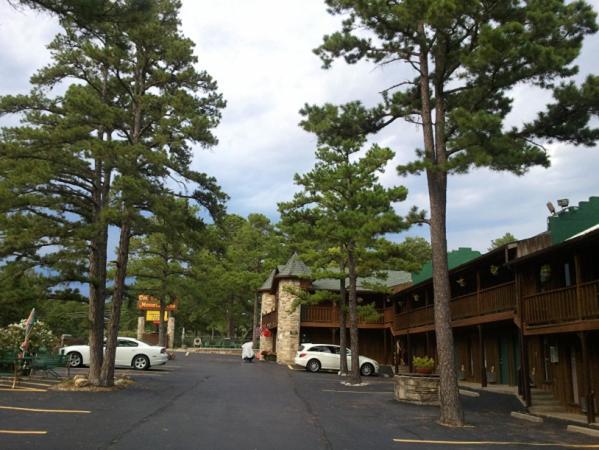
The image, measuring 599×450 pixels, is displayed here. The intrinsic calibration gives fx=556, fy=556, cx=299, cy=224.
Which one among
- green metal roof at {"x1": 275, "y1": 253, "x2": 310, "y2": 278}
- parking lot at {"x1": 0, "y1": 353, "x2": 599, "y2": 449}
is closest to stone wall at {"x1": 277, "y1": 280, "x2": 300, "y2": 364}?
green metal roof at {"x1": 275, "y1": 253, "x2": 310, "y2": 278}

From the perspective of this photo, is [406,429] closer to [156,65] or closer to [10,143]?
[10,143]

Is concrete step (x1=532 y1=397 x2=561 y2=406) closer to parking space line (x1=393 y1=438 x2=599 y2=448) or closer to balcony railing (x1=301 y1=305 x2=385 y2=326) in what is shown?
parking space line (x1=393 y1=438 x2=599 y2=448)

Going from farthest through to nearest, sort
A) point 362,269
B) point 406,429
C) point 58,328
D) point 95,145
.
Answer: point 58,328 < point 362,269 < point 95,145 < point 406,429

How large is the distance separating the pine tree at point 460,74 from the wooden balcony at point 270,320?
24.9 m

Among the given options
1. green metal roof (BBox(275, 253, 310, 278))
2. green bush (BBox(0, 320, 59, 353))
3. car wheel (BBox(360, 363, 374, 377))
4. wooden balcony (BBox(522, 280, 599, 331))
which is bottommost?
car wheel (BBox(360, 363, 374, 377))

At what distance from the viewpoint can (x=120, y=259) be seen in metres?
17.9

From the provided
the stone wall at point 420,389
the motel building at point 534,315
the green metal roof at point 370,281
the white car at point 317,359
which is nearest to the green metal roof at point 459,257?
the motel building at point 534,315

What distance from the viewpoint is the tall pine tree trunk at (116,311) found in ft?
55.7

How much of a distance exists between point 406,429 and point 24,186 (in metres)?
12.1

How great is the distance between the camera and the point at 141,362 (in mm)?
25266

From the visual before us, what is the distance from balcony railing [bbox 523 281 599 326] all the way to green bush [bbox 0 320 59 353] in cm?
1651

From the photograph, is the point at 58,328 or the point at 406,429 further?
the point at 58,328

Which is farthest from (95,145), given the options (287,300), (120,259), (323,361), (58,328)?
(58,328)

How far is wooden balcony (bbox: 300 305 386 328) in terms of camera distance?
118ft
